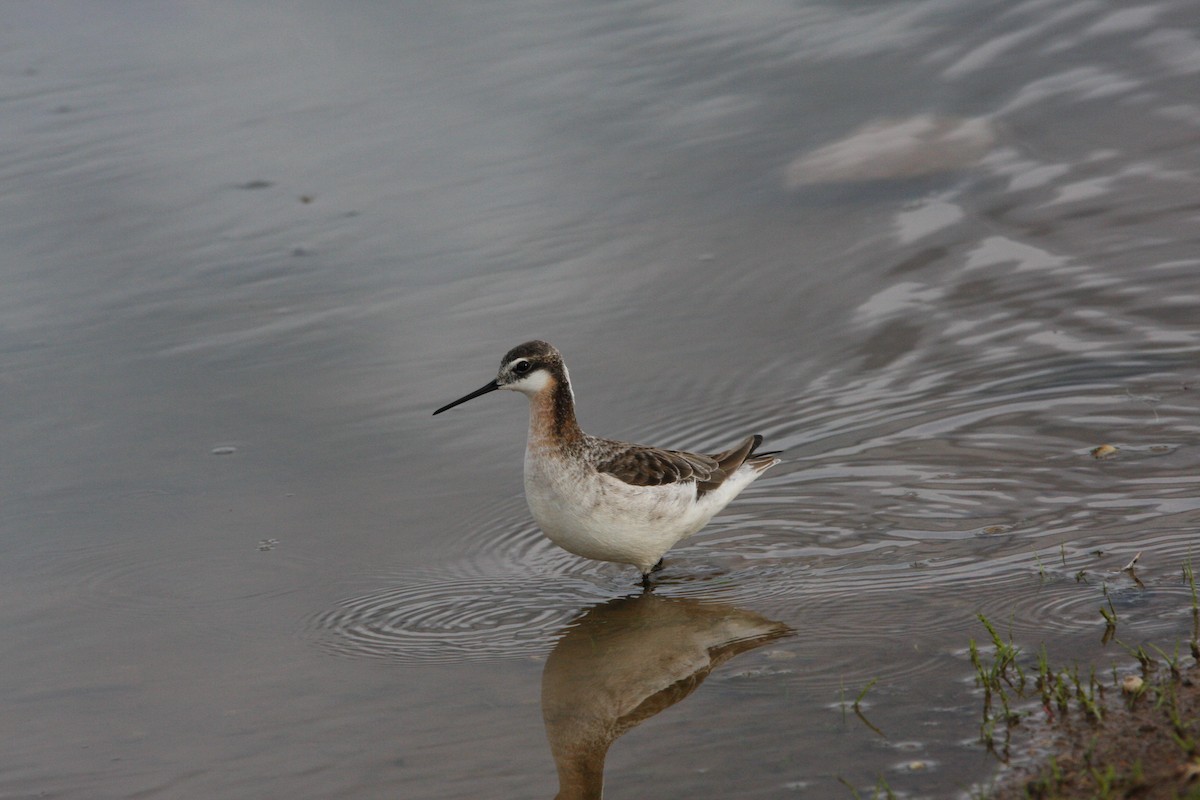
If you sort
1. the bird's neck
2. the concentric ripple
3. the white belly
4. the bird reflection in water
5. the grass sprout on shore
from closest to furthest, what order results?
1. the grass sprout on shore
2. the bird reflection in water
3. the concentric ripple
4. the white belly
5. the bird's neck

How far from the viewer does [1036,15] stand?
1595 cm

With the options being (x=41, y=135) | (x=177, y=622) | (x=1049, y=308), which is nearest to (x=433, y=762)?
(x=177, y=622)

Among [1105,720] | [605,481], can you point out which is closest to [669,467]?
[605,481]

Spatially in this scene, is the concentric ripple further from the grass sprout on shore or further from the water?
the grass sprout on shore

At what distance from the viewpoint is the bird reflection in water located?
581 centimetres

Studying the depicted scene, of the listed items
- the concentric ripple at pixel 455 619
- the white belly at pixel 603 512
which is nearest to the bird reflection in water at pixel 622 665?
the concentric ripple at pixel 455 619

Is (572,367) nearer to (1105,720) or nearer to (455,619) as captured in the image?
(455,619)

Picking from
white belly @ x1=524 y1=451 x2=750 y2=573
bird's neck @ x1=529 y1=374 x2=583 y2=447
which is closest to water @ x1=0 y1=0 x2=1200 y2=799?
white belly @ x1=524 y1=451 x2=750 y2=573

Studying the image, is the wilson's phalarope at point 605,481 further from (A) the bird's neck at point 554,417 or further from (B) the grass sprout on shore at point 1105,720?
(B) the grass sprout on shore at point 1105,720

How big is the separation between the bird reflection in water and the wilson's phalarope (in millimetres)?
354

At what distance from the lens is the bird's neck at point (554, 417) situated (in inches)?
300

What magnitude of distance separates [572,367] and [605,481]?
2.81 m

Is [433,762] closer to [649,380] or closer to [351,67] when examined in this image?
[649,380]

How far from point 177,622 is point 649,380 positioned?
407 cm
